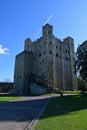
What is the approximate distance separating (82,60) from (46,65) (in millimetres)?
25727

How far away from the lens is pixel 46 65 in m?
63.1

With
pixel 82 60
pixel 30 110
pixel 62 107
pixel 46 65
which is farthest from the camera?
pixel 46 65

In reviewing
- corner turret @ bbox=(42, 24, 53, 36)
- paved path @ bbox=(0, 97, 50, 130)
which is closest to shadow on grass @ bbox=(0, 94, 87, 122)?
paved path @ bbox=(0, 97, 50, 130)

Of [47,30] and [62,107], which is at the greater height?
[47,30]

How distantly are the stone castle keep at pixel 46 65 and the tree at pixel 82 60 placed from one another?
18.9m

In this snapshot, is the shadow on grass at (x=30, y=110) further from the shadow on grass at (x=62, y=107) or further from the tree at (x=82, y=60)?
the tree at (x=82, y=60)

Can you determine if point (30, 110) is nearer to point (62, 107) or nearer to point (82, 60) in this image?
point (62, 107)

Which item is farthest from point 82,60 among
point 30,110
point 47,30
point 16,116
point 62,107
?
point 47,30

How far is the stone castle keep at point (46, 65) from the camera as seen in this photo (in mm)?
59594

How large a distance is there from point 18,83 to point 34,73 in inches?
243

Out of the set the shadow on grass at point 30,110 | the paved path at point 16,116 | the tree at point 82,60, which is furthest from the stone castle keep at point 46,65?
the paved path at point 16,116

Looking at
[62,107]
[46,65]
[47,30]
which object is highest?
[47,30]

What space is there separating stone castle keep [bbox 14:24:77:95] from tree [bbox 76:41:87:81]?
18.9 meters

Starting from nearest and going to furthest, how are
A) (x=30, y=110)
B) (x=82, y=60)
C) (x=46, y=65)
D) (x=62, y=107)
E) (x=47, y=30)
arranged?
(x=30, y=110)
(x=62, y=107)
(x=82, y=60)
(x=46, y=65)
(x=47, y=30)
